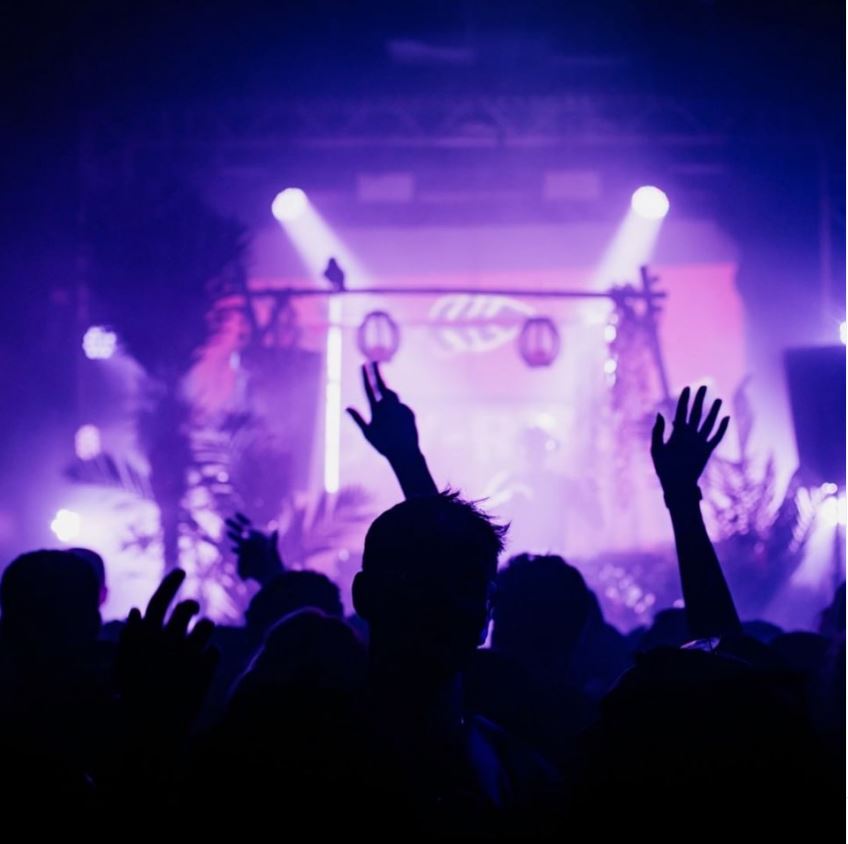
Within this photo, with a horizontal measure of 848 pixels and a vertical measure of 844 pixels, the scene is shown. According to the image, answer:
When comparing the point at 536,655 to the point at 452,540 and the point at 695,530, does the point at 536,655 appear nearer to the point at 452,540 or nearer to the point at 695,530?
the point at 695,530

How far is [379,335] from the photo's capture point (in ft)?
29.8

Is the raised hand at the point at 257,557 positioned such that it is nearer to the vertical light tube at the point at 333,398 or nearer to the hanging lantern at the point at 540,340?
the hanging lantern at the point at 540,340

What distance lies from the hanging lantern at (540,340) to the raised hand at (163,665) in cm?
814

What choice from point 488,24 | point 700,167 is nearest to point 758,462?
point 700,167

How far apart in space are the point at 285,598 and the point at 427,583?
67.8 inches

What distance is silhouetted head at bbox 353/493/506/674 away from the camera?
5.07 feet

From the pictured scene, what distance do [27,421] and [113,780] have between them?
10.5 m

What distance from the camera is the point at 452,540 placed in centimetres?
159

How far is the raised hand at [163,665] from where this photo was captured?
4.38 ft

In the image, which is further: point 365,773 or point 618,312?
point 618,312

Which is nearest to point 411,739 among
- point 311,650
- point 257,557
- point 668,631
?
point 311,650

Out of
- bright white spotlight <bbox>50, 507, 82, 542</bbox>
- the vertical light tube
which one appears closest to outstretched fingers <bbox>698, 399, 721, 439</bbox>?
bright white spotlight <bbox>50, 507, 82, 542</bbox>

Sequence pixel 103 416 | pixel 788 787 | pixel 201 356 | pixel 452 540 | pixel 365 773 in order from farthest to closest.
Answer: pixel 103 416, pixel 201 356, pixel 452 540, pixel 365 773, pixel 788 787

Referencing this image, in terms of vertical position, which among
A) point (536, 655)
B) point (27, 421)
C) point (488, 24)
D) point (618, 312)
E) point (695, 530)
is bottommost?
point (536, 655)
